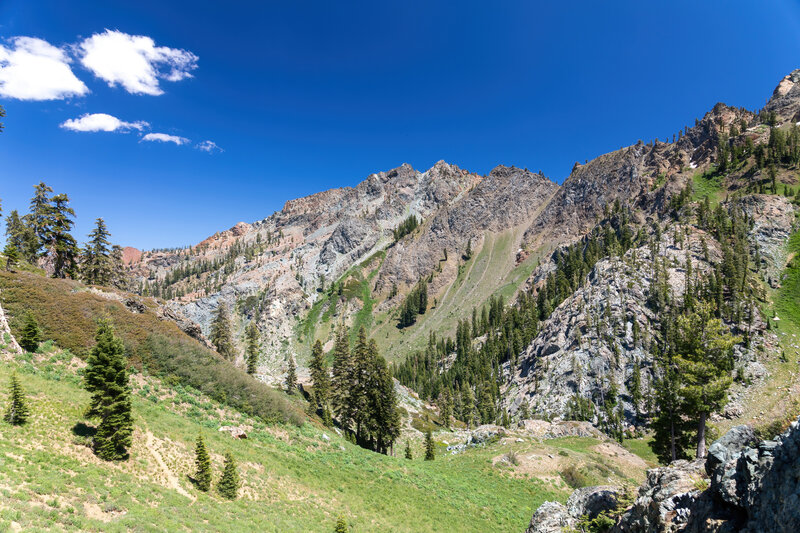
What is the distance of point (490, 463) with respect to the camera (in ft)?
126

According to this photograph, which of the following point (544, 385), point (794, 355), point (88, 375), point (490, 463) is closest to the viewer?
point (88, 375)

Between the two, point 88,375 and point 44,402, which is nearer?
point 88,375

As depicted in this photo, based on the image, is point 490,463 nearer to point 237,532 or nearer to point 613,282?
point 237,532

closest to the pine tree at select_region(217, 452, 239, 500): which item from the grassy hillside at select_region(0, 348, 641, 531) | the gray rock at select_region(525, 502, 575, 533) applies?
the grassy hillside at select_region(0, 348, 641, 531)

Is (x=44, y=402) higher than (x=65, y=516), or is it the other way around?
(x=44, y=402)

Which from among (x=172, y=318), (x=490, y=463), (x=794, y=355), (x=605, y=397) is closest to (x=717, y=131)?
(x=794, y=355)

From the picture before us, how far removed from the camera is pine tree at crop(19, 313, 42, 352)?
26.6 meters

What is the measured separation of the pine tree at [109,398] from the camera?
60.0ft

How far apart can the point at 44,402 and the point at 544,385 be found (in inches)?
3832

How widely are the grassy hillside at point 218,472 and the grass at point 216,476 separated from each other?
81mm

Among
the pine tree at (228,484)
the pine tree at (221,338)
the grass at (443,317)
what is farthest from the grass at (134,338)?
the grass at (443,317)

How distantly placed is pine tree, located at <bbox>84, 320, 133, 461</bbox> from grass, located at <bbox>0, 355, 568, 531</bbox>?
0.81 meters

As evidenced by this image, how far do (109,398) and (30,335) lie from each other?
15.6 metres

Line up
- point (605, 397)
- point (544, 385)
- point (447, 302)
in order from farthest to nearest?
point (447, 302) → point (544, 385) → point (605, 397)
